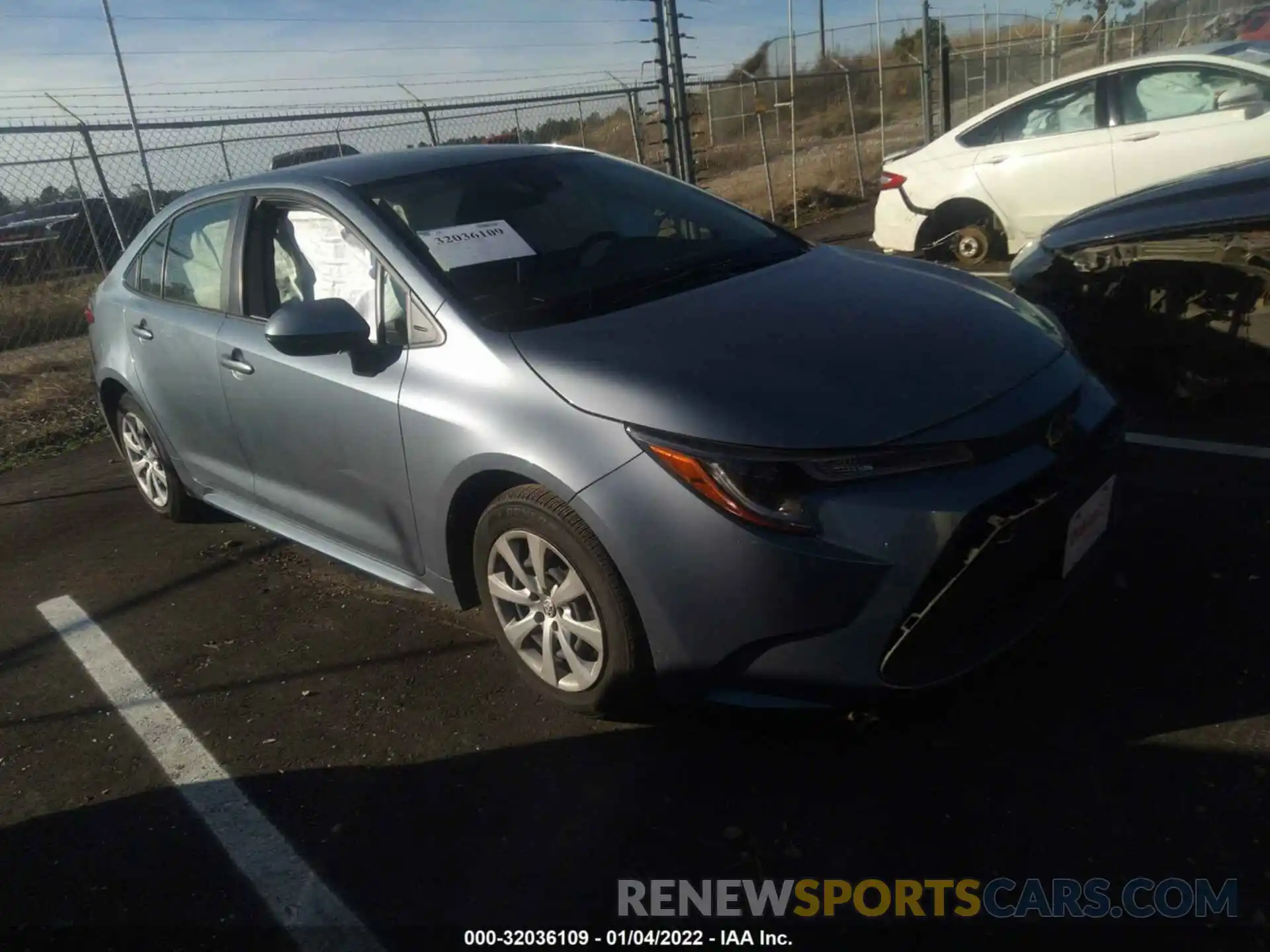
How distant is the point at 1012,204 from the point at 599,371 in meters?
6.27

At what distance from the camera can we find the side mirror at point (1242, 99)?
22.1ft

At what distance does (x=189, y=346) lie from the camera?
4.13m

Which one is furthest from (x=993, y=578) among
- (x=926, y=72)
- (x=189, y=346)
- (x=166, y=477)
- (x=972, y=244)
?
(x=926, y=72)

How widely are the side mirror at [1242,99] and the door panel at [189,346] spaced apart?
20.4 feet

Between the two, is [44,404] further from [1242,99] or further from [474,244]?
[1242,99]

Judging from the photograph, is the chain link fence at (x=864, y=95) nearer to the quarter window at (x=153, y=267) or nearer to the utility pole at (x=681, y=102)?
the utility pole at (x=681, y=102)

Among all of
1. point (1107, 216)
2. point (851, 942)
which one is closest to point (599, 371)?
point (851, 942)

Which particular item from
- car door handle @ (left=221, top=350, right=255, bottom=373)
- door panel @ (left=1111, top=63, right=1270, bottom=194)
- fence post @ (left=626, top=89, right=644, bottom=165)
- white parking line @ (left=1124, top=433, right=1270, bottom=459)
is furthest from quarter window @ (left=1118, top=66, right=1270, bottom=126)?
car door handle @ (left=221, top=350, right=255, bottom=373)

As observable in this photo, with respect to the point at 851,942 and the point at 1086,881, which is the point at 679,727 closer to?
the point at 851,942

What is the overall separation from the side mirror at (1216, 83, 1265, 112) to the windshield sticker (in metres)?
5.63

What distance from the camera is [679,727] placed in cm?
295

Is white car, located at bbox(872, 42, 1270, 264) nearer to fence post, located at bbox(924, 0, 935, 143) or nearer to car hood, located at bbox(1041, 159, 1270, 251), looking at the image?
car hood, located at bbox(1041, 159, 1270, 251)

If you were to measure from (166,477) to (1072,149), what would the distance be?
6415 millimetres

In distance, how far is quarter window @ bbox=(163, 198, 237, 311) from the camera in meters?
4.05
